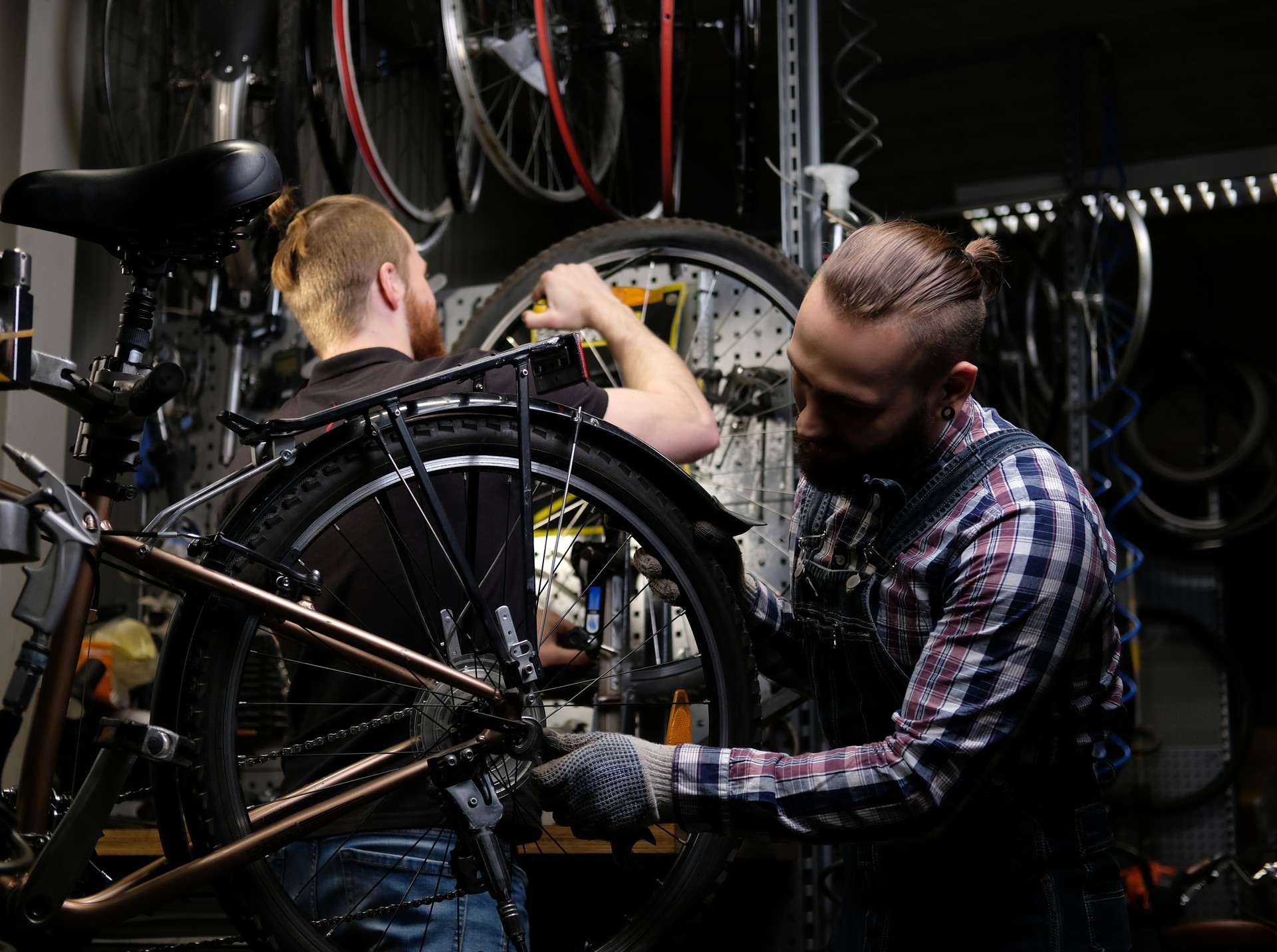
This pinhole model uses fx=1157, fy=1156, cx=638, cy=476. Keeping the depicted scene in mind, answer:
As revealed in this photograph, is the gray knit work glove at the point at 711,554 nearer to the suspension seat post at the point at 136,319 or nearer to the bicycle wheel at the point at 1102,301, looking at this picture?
the suspension seat post at the point at 136,319

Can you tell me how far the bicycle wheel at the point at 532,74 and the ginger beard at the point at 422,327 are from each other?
0.86 m

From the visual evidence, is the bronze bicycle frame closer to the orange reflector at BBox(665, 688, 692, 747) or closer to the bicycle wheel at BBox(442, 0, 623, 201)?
the orange reflector at BBox(665, 688, 692, 747)

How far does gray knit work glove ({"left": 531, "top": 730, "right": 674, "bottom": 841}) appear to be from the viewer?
110 centimetres

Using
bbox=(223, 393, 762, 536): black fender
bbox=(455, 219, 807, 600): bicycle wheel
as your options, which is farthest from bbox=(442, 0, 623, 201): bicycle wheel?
bbox=(223, 393, 762, 536): black fender

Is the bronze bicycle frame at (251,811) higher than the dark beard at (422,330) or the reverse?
the reverse

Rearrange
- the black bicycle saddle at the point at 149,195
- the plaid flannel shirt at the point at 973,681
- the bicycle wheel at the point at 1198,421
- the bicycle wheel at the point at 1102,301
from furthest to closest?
the bicycle wheel at the point at 1198,421 < the bicycle wheel at the point at 1102,301 < the black bicycle saddle at the point at 149,195 < the plaid flannel shirt at the point at 973,681

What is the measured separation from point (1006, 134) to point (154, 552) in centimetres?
444

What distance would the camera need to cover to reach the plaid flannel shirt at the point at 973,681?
1093 millimetres

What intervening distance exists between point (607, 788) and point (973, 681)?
0.36 meters

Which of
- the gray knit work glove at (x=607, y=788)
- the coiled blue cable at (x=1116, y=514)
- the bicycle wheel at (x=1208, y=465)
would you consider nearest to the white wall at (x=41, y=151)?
the gray knit work glove at (x=607, y=788)

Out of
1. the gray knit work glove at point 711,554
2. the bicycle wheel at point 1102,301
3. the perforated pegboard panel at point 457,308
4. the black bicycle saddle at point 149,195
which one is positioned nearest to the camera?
the black bicycle saddle at point 149,195

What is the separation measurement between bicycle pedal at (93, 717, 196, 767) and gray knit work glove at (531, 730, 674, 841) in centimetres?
37

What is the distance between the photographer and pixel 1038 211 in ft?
16.9

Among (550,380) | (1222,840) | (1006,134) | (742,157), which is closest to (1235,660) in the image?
(1222,840)
